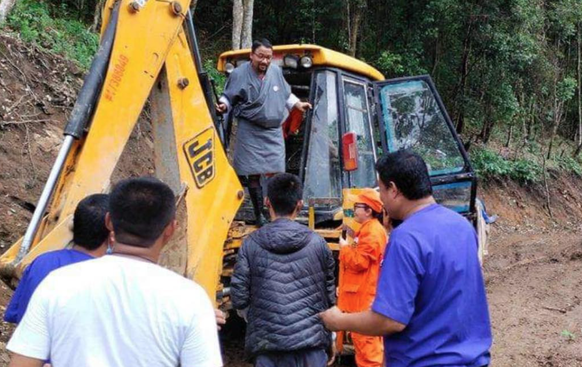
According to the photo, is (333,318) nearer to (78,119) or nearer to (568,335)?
(78,119)

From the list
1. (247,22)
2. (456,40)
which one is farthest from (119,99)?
(456,40)

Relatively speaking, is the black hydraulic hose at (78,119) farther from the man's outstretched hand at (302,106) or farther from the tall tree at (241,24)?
the tall tree at (241,24)

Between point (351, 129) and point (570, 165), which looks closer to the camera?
point (351, 129)

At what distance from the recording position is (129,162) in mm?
8062

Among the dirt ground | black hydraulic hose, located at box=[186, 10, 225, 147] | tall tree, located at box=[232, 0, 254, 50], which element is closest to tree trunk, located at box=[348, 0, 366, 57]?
tall tree, located at box=[232, 0, 254, 50]

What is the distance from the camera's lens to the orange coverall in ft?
15.6

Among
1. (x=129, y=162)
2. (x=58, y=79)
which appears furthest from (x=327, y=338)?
(x=58, y=79)

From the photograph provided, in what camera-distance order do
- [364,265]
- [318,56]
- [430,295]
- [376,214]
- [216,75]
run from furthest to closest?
[216,75], [318,56], [376,214], [364,265], [430,295]

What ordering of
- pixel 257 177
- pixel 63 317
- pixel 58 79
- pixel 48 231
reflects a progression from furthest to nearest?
1. pixel 58 79
2. pixel 257 177
3. pixel 48 231
4. pixel 63 317

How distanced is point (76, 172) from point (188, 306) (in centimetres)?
184

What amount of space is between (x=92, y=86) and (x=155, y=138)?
2.12ft

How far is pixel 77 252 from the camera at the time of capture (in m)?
2.77

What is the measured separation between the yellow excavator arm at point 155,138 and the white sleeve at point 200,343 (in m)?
1.59

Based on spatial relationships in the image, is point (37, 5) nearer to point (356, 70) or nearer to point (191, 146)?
point (356, 70)
